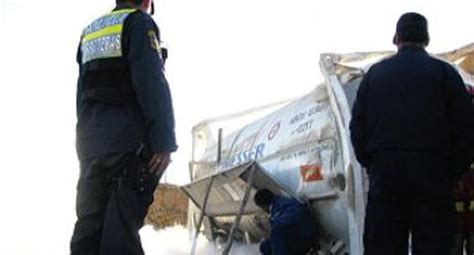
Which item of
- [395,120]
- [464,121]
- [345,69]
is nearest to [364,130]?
[395,120]

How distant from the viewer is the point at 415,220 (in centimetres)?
374

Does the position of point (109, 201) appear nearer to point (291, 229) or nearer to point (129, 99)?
point (129, 99)

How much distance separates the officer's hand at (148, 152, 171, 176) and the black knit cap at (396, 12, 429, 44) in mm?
1390

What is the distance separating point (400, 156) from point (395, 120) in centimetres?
19

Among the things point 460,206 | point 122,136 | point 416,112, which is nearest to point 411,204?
point 416,112

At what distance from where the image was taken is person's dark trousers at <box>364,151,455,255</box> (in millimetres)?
3689

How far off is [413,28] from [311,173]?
9.23ft

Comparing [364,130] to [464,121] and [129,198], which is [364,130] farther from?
[129,198]

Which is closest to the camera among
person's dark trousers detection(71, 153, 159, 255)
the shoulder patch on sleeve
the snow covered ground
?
person's dark trousers detection(71, 153, 159, 255)

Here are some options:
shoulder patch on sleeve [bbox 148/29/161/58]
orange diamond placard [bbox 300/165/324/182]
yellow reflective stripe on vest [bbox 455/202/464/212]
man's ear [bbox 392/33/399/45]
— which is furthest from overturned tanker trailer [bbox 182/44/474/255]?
shoulder patch on sleeve [bbox 148/29/161/58]

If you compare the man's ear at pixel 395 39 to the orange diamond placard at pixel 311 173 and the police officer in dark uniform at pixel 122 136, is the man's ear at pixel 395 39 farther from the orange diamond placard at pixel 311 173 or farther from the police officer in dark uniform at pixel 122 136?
the orange diamond placard at pixel 311 173

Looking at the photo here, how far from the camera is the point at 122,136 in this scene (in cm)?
361

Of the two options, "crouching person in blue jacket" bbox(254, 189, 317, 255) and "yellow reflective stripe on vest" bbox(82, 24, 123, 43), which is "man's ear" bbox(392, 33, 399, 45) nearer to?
"yellow reflective stripe on vest" bbox(82, 24, 123, 43)

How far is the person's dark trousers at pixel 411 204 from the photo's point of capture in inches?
145
